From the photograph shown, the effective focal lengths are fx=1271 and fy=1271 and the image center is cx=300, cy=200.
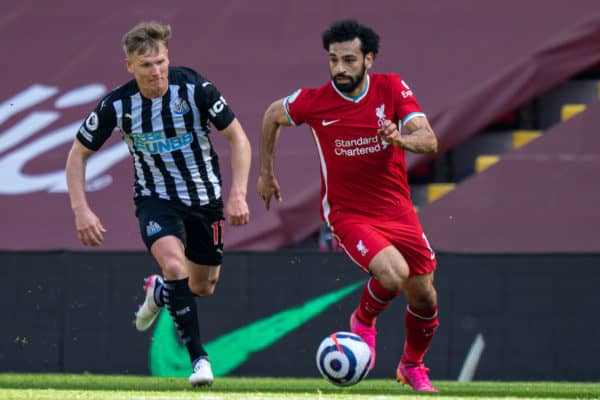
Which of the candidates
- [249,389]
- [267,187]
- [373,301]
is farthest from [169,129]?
[249,389]

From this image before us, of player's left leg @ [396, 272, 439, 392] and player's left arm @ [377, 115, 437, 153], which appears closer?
player's left arm @ [377, 115, 437, 153]

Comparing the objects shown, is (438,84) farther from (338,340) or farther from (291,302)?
(338,340)

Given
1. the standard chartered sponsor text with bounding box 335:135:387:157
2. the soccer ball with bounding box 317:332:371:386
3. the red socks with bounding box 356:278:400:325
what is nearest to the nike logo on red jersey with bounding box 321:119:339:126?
the standard chartered sponsor text with bounding box 335:135:387:157

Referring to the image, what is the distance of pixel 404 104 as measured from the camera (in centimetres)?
718

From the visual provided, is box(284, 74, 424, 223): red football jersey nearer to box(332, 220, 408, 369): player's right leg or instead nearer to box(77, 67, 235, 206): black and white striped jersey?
box(332, 220, 408, 369): player's right leg

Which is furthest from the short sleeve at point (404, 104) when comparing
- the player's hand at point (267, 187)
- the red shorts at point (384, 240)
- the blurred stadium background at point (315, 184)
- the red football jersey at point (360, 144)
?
the blurred stadium background at point (315, 184)

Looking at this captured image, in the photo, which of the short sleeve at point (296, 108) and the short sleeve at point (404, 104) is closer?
the short sleeve at point (404, 104)

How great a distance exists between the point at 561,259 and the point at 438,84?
284cm

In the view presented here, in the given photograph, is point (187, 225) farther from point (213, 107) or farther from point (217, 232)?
point (213, 107)

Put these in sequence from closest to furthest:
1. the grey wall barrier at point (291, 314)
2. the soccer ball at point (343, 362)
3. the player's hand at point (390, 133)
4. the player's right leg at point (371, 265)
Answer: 1. the player's hand at point (390, 133)
2. the soccer ball at point (343, 362)
3. the player's right leg at point (371, 265)
4. the grey wall barrier at point (291, 314)

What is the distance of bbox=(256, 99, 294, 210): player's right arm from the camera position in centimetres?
748

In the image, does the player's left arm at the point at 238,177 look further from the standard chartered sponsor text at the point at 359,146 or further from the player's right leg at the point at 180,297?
the standard chartered sponsor text at the point at 359,146

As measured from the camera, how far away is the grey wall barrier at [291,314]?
31.5 ft

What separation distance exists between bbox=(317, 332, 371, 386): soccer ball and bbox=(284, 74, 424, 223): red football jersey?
3.08 ft
